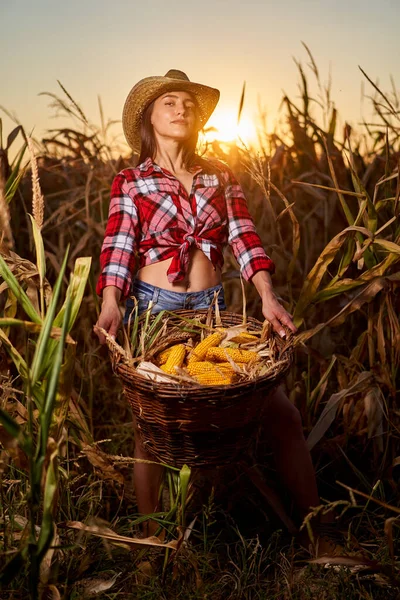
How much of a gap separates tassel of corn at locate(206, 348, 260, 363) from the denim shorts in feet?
0.98

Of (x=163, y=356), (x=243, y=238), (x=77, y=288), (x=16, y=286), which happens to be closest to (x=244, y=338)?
(x=163, y=356)

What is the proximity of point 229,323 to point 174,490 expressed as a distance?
0.61 m

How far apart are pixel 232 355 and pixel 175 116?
907mm

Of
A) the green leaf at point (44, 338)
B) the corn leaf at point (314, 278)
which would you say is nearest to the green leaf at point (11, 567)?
the green leaf at point (44, 338)

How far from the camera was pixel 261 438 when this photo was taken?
2.85 metres

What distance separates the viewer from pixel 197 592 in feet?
6.59

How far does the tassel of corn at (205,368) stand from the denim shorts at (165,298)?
36 centimetres

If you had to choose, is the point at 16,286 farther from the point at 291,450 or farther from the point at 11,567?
the point at 291,450

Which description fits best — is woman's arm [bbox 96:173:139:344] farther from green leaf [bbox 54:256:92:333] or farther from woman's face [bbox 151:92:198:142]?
green leaf [bbox 54:256:92:333]

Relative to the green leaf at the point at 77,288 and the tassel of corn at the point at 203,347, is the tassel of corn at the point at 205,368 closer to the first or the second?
the tassel of corn at the point at 203,347

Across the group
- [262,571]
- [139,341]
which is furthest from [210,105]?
[262,571]

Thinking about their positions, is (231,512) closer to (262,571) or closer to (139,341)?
(262,571)

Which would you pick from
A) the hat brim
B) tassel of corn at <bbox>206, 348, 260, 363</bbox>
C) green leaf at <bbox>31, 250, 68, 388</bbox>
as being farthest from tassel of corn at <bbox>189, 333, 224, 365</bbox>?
the hat brim

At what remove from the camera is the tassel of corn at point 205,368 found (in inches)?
76.9
